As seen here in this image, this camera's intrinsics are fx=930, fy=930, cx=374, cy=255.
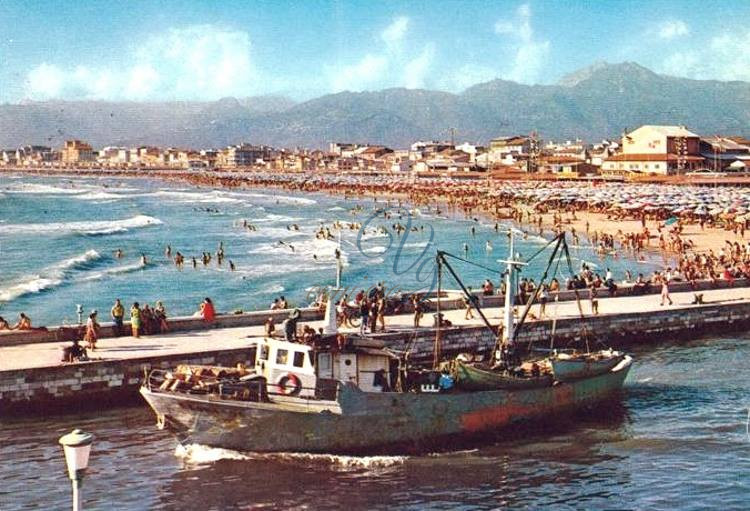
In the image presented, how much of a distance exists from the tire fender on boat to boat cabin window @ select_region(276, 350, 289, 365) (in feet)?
1.14

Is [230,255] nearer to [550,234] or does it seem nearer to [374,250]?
[374,250]

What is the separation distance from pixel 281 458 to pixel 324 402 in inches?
72.7

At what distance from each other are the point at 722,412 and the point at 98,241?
72.9 metres

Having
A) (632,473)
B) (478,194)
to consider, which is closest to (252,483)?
(632,473)

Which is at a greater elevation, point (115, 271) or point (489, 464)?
point (115, 271)

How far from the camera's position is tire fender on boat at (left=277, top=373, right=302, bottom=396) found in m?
23.6

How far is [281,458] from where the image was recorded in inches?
931

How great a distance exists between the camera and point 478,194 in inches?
5418

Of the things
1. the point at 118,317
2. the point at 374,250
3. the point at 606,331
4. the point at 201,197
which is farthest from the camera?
the point at 201,197

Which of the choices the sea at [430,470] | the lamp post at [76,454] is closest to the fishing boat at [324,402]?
the sea at [430,470]

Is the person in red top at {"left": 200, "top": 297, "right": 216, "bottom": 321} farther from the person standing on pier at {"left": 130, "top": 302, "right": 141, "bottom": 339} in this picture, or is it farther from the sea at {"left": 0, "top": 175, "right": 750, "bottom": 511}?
the sea at {"left": 0, "top": 175, "right": 750, "bottom": 511}

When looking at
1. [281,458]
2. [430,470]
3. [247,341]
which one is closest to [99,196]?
[247,341]

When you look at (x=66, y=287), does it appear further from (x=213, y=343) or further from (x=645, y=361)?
(x=645, y=361)

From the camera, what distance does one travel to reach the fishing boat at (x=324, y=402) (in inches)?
914
